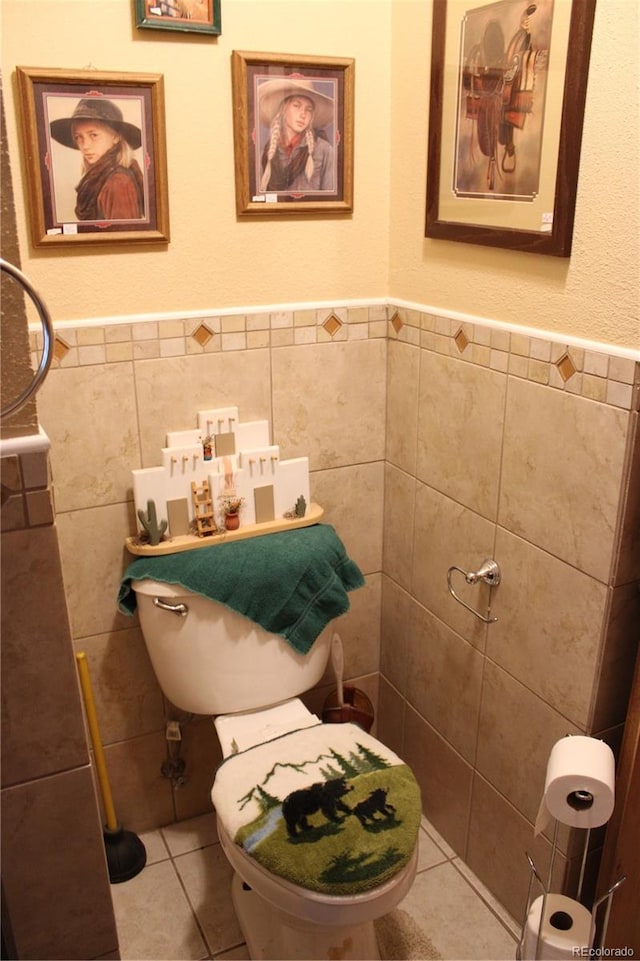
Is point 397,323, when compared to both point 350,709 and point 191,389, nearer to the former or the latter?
point 191,389

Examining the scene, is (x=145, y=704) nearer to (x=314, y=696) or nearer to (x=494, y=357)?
(x=314, y=696)

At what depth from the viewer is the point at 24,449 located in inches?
31.4

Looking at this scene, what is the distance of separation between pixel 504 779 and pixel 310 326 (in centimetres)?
115

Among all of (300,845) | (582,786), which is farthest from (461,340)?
(300,845)

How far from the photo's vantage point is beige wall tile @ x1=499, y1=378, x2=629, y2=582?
140 cm

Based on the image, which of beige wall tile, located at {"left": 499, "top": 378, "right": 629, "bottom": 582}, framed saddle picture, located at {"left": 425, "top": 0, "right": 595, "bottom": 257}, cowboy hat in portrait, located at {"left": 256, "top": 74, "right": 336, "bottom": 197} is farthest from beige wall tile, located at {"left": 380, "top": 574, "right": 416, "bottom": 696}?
cowboy hat in portrait, located at {"left": 256, "top": 74, "right": 336, "bottom": 197}

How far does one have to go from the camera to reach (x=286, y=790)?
157 centimetres

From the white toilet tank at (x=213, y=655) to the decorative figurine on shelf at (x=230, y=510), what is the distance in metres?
0.19

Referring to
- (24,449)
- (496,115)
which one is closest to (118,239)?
(496,115)

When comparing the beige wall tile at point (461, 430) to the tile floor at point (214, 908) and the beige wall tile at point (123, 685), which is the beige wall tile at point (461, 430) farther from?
the tile floor at point (214, 908)

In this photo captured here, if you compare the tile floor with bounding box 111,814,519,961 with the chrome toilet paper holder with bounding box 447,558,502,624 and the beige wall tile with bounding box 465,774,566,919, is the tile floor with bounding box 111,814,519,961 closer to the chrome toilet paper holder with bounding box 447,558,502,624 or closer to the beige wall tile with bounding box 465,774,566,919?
the beige wall tile with bounding box 465,774,566,919

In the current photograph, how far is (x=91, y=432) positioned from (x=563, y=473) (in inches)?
39.8

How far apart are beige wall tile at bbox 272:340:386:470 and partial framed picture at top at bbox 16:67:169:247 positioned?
0.46 meters

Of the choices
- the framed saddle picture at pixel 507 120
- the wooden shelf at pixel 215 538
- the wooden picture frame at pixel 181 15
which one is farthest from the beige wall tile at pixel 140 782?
the wooden picture frame at pixel 181 15
